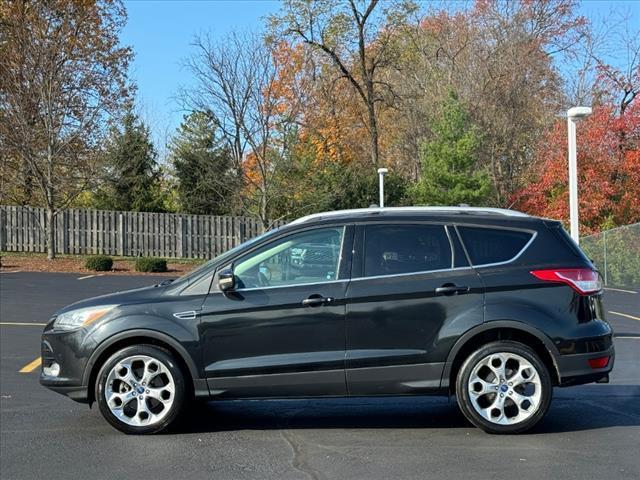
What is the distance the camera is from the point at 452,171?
88.9 ft

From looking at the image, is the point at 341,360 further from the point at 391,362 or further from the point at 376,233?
the point at 376,233

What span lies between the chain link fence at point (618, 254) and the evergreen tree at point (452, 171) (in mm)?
5534

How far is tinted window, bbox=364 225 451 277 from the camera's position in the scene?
572 cm

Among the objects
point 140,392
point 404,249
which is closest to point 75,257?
point 140,392

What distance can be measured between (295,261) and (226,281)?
594 millimetres

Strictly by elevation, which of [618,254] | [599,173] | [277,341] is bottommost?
[277,341]

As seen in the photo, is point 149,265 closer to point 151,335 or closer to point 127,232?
point 127,232

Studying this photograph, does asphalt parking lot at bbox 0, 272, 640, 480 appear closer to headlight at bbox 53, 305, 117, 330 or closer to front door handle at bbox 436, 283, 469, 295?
headlight at bbox 53, 305, 117, 330

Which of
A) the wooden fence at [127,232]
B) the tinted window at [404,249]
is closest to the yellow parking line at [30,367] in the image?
the tinted window at [404,249]

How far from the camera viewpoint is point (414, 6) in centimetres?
3731

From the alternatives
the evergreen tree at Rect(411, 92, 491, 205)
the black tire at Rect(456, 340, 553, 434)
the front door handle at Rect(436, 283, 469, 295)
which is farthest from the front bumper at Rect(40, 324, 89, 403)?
the evergreen tree at Rect(411, 92, 491, 205)

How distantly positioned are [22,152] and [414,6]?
836 inches

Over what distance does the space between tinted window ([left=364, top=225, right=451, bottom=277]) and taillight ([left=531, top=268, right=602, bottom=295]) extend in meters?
0.76

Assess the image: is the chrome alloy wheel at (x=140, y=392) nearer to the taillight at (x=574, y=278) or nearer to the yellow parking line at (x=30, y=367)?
the taillight at (x=574, y=278)
